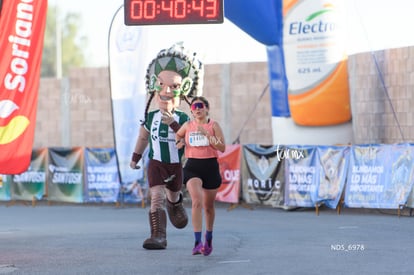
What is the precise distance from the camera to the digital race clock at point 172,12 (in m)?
14.2

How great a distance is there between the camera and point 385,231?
648 inches

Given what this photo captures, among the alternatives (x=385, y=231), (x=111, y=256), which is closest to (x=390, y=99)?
(x=385, y=231)

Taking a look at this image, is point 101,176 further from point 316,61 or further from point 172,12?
point 172,12

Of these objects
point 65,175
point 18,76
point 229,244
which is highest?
point 18,76

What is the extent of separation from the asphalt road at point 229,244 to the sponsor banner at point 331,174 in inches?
13.1

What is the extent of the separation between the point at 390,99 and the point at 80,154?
6.80m

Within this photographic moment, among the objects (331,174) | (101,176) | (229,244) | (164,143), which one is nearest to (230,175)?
(331,174)

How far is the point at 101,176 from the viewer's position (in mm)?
24953

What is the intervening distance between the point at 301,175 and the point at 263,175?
105 cm

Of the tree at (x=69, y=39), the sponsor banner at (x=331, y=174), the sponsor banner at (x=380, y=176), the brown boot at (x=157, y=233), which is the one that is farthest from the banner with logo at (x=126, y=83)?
the tree at (x=69, y=39)

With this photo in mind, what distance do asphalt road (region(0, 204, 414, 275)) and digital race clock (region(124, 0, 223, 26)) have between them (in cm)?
275

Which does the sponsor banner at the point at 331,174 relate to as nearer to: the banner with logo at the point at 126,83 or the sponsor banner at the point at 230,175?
the sponsor banner at the point at 230,175

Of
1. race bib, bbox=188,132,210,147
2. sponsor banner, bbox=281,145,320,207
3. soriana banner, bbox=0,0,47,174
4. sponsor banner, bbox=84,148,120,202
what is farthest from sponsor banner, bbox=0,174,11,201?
race bib, bbox=188,132,210,147

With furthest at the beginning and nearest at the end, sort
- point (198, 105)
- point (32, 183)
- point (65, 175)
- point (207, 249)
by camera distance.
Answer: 1. point (32, 183)
2. point (65, 175)
3. point (198, 105)
4. point (207, 249)
